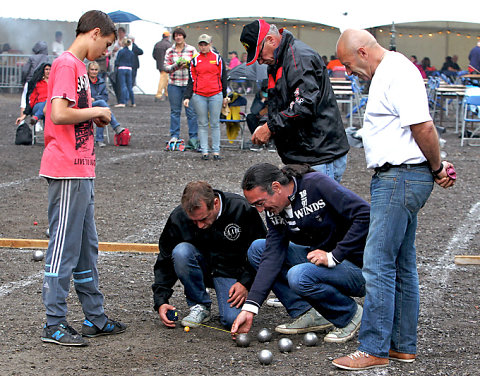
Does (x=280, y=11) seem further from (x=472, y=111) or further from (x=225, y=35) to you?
(x=472, y=111)

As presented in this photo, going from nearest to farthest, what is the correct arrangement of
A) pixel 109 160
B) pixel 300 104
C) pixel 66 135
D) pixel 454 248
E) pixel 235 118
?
pixel 66 135 < pixel 300 104 < pixel 454 248 < pixel 109 160 < pixel 235 118

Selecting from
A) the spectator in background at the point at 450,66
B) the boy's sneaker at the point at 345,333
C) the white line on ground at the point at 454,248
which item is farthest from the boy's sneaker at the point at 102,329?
the spectator in background at the point at 450,66

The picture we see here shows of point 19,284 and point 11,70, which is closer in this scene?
point 19,284

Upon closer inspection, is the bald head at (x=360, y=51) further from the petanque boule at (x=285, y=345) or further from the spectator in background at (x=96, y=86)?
the spectator in background at (x=96, y=86)

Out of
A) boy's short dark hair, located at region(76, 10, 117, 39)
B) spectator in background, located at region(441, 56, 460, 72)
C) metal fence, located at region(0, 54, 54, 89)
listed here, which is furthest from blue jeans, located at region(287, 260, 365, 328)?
spectator in background, located at region(441, 56, 460, 72)

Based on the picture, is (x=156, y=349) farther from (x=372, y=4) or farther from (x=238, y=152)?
(x=372, y=4)

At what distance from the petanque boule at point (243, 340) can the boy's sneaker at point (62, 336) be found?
97 centimetres

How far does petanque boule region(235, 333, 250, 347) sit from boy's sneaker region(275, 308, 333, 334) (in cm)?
41

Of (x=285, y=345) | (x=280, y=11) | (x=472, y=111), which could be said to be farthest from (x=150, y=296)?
(x=280, y=11)

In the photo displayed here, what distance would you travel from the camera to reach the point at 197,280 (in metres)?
5.27

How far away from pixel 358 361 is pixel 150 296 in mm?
2161

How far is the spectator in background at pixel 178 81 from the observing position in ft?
45.0

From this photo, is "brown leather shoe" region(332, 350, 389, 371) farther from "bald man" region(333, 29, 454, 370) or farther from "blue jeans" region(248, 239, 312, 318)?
"blue jeans" region(248, 239, 312, 318)

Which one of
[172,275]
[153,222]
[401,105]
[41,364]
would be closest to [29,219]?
[153,222]
